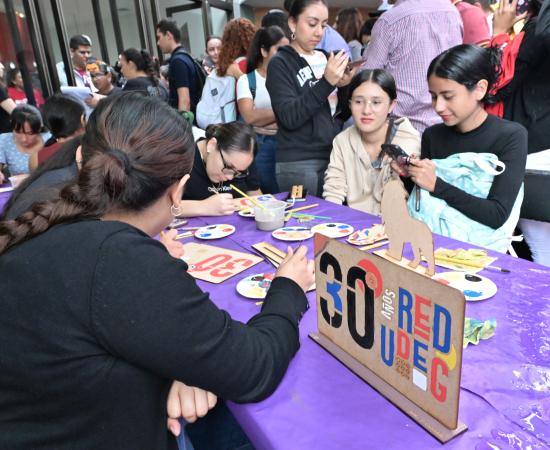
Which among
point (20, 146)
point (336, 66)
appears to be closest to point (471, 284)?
point (336, 66)

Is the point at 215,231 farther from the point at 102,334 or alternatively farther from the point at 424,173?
the point at 102,334

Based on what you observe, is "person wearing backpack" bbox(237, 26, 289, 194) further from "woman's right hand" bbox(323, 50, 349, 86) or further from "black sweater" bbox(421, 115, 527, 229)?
"black sweater" bbox(421, 115, 527, 229)

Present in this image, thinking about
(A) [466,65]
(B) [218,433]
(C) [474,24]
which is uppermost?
(C) [474,24]

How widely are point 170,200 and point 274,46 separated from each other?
2058mm

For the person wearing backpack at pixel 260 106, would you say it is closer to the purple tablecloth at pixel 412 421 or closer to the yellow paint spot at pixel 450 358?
the purple tablecloth at pixel 412 421

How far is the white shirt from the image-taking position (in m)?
2.67

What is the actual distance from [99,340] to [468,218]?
135 cm

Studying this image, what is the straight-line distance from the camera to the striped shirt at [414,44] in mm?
2012

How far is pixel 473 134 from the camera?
5.20 ft

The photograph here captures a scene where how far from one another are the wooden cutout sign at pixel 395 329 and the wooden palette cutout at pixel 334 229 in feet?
1.83

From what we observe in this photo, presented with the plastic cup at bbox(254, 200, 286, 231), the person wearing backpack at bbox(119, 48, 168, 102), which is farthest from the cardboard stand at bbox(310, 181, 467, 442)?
the person wearing backpack at bbox(119, 48, 168, 102)

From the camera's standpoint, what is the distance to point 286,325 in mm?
764

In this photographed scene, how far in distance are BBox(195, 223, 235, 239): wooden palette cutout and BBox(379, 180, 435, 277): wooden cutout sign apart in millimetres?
703

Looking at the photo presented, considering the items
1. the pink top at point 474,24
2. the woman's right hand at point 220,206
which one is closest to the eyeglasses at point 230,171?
the woman's right hand at point 220,206
